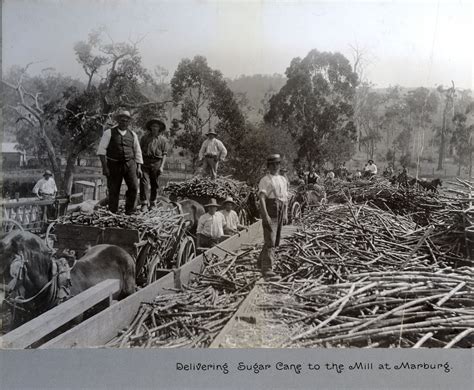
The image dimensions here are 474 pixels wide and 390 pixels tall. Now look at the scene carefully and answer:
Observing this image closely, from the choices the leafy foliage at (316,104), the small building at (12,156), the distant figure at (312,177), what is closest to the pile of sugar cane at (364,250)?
the leafy foliage at (316,104)

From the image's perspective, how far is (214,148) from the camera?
685 cm

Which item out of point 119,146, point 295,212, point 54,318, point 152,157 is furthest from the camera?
point 295,212

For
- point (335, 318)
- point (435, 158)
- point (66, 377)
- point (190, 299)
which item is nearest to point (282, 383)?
point (335, 318)

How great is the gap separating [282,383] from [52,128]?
3870 mm

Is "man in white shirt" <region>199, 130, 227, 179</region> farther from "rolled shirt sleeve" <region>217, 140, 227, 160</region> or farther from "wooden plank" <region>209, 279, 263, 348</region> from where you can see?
"wooden plank" <region>209, 279, 263, 348</region>

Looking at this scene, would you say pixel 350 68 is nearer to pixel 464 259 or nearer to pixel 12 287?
pixel 464 259

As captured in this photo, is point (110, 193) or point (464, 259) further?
point (110, 193)

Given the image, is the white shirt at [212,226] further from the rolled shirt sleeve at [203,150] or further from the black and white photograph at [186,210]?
the rolled shirt sleeve at [203,150]

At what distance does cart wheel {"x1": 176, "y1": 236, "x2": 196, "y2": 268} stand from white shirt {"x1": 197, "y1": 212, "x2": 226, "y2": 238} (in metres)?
0.30

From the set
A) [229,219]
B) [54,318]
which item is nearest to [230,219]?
[229,219]

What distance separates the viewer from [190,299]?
4016 mm

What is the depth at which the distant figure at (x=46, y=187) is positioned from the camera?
4473 millimetres

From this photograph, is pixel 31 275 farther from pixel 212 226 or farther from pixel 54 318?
pixel 212 226

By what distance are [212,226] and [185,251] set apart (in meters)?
0.55
